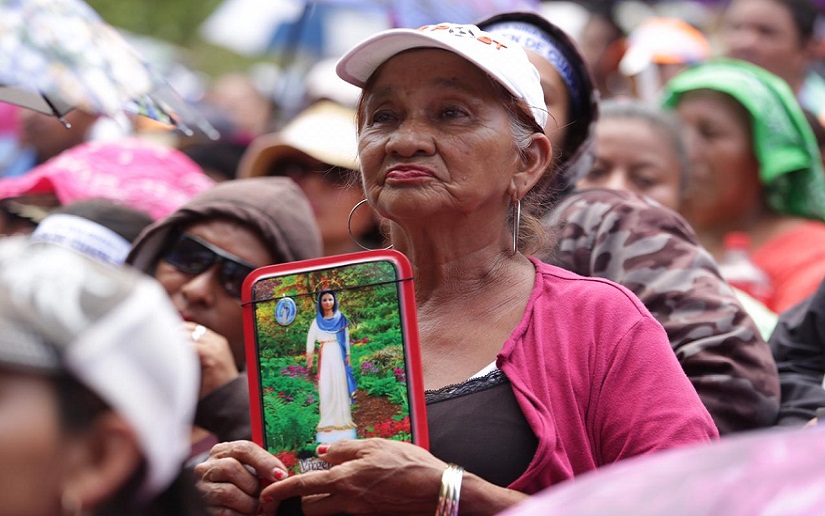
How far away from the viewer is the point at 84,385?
61.4 inches

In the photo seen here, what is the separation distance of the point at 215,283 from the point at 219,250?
0.10 m

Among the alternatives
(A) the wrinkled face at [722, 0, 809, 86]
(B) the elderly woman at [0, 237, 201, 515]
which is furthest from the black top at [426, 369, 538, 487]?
(A) the wrinkled face at [722, 0, 809, 86]

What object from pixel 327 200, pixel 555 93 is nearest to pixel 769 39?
pixel 327 200

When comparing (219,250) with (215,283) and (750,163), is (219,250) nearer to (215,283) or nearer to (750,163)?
(215,283)

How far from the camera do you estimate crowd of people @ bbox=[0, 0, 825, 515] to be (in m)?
1.59

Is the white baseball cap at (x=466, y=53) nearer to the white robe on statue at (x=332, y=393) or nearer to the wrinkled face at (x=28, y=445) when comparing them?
the white robe on statue at (x=332, y=393)

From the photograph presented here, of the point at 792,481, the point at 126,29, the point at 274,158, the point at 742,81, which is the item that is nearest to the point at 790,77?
the point at 742,81

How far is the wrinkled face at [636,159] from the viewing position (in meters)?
4.64

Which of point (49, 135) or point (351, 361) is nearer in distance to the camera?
point (351, 361)

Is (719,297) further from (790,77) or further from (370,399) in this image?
(790,77)

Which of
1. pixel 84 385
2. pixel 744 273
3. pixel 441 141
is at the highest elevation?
pixel 441 141

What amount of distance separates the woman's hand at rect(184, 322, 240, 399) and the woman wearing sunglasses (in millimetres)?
41

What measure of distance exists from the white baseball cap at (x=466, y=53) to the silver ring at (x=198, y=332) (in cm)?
103

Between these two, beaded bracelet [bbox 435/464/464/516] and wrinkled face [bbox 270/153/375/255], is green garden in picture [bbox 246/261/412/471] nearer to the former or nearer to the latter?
beaded bracelet [bbox 435/464/464/516]
